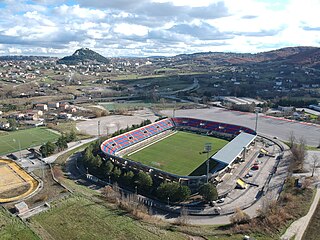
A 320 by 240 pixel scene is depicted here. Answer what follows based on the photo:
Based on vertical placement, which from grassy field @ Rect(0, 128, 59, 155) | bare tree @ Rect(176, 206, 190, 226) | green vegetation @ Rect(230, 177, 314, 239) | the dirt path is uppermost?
grassy field @ Rect(0, 128, 59, 155)

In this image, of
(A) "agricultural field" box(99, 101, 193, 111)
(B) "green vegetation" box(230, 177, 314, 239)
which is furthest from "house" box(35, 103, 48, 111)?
(B) "green vegetation" box(230, 177, 314, 239)

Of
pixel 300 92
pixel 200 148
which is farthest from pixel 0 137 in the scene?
pixel 300 92

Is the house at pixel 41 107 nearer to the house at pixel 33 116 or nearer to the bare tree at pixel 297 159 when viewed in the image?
the house at pixel 33 116

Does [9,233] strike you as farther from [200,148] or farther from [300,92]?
[300,92]

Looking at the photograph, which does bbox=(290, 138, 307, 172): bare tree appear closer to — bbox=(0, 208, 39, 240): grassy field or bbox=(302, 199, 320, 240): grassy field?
bbox=(302, 199, 320, 240): grassy field

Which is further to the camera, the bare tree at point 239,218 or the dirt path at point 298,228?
the bare tree at point 239,218

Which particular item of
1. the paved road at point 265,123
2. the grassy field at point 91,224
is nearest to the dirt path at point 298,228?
the grassy field at point 91,224
